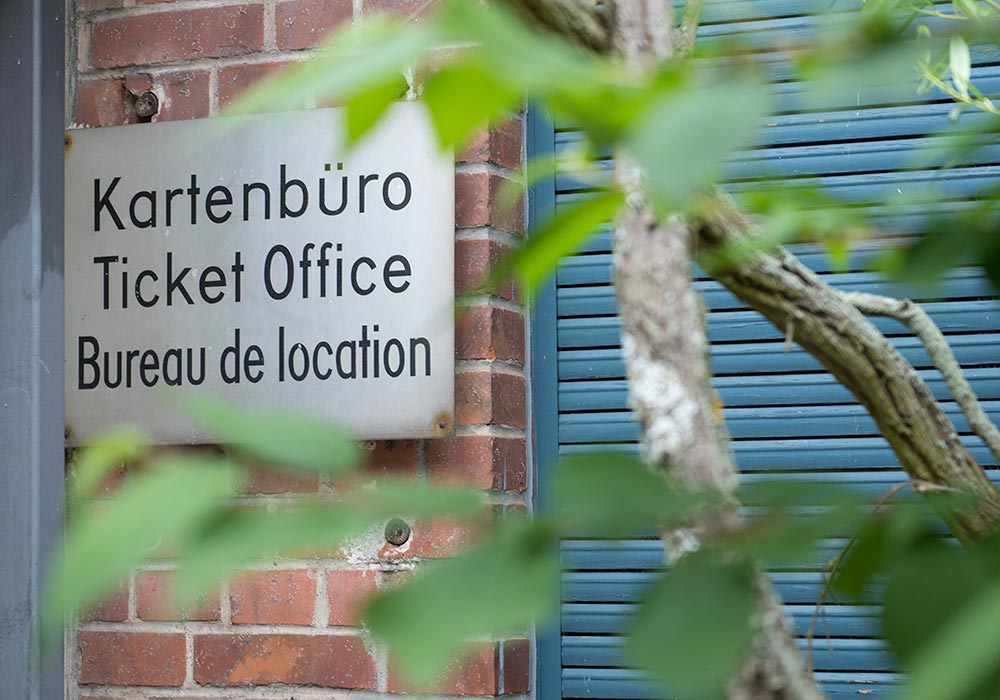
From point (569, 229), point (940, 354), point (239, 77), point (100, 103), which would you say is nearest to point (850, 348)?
point (940, 354)

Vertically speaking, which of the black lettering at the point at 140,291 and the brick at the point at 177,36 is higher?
the brick at the point at 177,36

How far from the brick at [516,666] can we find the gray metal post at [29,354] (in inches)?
18.0

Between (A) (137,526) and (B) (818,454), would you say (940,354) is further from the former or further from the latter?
(B) (818,454)

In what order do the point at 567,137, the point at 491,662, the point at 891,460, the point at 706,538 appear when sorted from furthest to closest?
1. the point at 567,137
2. the point at 891,460
3. the point at 491,662
4. the point at 706,538

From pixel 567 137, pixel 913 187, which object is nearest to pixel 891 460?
pixel 913 187

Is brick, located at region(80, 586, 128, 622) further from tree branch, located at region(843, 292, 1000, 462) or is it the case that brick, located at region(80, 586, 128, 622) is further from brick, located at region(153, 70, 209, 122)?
tree branch, located at region(843, 292, 1000, 462)

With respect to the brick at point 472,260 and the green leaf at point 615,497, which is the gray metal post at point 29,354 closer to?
the brick at point 472,260

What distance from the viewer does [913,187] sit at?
4.47ft

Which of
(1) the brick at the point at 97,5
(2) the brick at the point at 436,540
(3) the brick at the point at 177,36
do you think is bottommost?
(2) the brick at the point at 436,540

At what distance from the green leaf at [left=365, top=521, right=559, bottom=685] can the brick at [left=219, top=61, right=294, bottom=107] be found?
1.26 metres

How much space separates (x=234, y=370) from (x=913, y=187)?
783mm

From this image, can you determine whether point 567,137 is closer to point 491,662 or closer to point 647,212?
point 491,662

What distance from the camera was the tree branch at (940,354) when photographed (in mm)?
447

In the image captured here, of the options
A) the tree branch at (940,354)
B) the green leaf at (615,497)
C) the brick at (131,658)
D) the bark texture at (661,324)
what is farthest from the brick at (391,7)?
the green leaf at (615,497)
